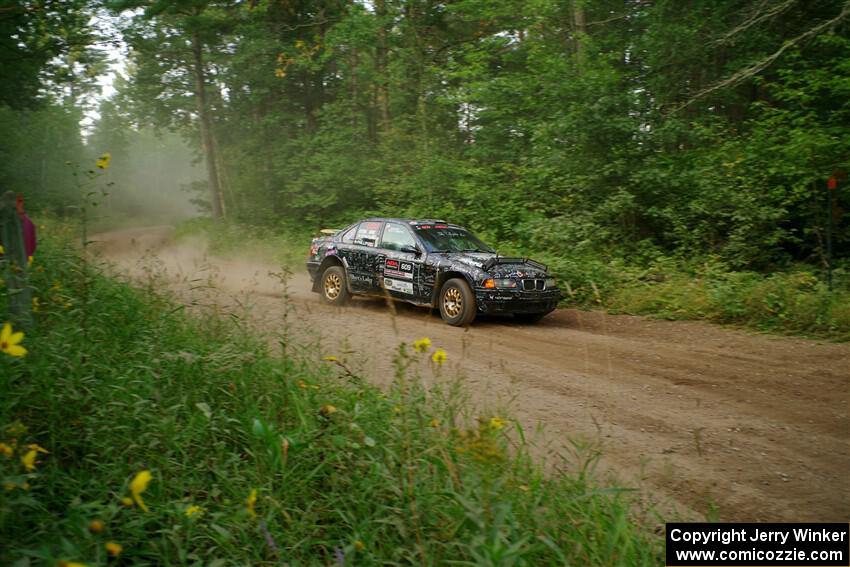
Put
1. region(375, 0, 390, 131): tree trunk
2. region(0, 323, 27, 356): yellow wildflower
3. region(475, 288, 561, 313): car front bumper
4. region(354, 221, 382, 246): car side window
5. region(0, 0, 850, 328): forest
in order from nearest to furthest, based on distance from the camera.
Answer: region(0, 323, 27, 356): yellow wildflower → region(475, 288, 561, 313): car front bumper → region(354, 221, 382, 246): car side window → region(0, 0, 850, 328): forest → region(375, 0, 390, 131): tree trunk

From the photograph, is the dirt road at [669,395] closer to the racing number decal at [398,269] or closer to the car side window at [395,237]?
the racing number decal at [398,269]

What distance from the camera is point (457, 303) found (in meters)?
9.98

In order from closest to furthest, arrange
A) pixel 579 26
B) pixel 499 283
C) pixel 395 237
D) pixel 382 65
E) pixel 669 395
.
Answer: pixel 669 395, pixel 499 283, pixel 395 237, pixel 579 26, pixel 382 65

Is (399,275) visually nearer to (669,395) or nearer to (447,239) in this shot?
(447,239)

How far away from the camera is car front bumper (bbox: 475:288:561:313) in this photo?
9.66 meters

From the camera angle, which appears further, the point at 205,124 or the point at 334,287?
the point at 205,124

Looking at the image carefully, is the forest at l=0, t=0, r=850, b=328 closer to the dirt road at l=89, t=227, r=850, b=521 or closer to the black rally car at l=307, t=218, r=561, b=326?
the black rally car at l=307, t=218, r=561, b=326

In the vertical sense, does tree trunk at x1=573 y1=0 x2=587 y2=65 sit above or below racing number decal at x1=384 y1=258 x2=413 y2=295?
above

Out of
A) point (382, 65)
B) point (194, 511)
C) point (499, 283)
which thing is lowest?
point (194, 511)

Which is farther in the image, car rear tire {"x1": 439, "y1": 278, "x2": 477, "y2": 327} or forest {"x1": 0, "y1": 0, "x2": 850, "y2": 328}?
forest {"x1": 0, "y1": 0, "x2": 850, "y2": 328}

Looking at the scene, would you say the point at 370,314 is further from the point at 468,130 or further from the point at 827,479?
the point at 468,130

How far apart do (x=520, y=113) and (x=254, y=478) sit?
57.0ft

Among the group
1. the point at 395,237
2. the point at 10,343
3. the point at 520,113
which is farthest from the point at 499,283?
the point at 520,113

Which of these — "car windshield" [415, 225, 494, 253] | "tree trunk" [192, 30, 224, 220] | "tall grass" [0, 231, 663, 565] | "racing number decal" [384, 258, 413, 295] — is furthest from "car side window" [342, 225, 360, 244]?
"tree trunk" [192, 30, 224, 220]
